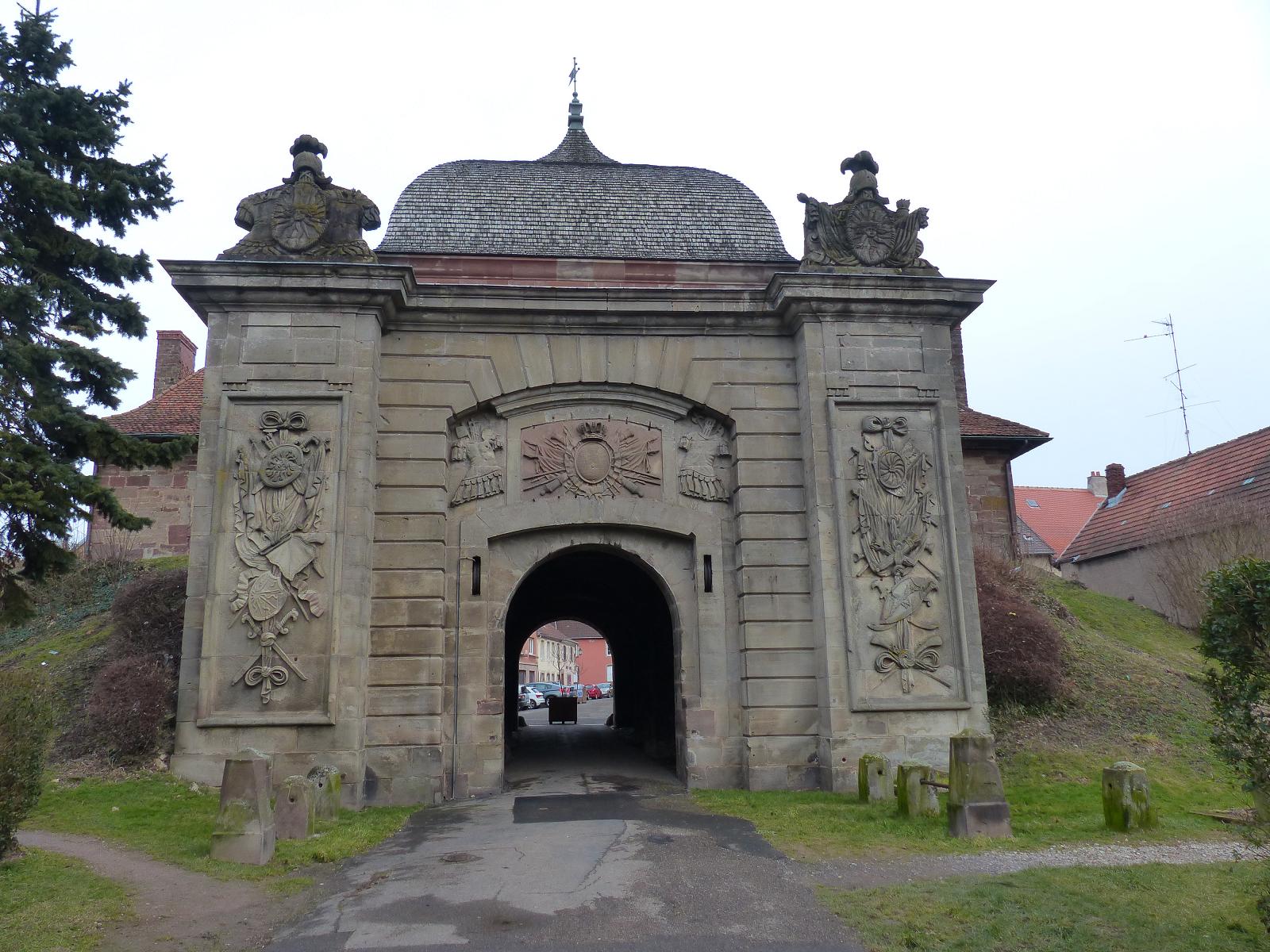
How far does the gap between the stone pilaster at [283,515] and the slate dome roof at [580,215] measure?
3382mm

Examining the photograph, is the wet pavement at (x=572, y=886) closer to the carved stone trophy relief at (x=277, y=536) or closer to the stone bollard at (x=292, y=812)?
the stone bollard at (x=292, y=812)

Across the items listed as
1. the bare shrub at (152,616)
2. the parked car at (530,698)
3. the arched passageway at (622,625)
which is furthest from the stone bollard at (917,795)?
the parked car at (530,698)

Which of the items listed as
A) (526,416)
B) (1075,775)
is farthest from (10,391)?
(1075,775)

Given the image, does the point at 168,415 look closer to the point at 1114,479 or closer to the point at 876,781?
the point at 876,781

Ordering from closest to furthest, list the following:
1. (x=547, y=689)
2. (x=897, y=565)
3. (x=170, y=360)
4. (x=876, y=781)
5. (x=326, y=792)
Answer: (x=326, y=792) < (x=876, y=781) < (x=897, y=565) < (x=170, y=360) < (x=547, y=689)

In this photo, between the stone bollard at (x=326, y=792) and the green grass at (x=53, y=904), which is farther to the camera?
the stone bollard at (x=326, y=792)

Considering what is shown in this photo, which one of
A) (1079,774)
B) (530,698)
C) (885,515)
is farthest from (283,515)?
(530,698)

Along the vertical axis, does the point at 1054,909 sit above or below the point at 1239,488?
below

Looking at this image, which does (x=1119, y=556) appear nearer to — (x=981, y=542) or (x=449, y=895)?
(x=981, y=542)

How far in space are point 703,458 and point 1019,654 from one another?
554cm

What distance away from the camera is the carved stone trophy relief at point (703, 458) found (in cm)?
1254

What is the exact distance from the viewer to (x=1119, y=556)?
2545 cm

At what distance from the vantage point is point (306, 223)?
12.0 metres

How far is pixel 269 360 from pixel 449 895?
7.23 m
